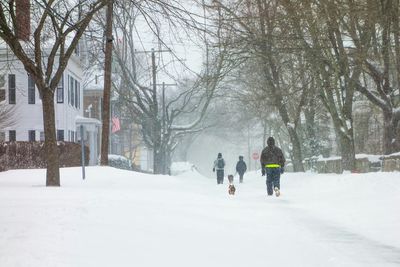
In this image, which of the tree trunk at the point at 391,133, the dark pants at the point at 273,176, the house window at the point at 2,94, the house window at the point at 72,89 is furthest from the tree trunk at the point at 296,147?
the dark pants at the point at 273,176

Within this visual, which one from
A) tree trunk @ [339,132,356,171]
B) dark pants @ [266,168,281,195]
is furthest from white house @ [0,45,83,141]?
dark pants @ [266,168,281,195]

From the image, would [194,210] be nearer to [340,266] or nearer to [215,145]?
[340,266]

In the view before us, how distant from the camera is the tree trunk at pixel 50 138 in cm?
1742

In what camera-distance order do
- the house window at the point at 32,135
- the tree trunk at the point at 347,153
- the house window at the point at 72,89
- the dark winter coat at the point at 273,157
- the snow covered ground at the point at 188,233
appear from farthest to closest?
the house window at the point at 72,89, the house window at the point at 32,135, the tree trunk at the point at 347,153, the dark winter coat at the point at 273,157, the snow covered ground at the point at 188,233

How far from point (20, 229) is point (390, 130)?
21.8 m

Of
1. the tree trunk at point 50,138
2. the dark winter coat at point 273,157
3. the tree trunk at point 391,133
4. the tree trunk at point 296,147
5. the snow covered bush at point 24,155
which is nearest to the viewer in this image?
the tree trunk at point 50,138

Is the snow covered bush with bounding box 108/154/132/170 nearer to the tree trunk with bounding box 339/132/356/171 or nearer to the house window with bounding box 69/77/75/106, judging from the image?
the house window with bounding box 69/77/75/106

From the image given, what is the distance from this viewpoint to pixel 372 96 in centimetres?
2709

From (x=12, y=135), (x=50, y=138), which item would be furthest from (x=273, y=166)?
(x=12, y=135)

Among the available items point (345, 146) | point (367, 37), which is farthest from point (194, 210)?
point (345, 146)

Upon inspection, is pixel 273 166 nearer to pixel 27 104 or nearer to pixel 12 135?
pixel 27 104

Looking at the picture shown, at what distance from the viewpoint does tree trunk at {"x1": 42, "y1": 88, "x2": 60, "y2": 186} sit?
17.4m

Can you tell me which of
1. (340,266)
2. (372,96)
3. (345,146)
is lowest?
(340,266)

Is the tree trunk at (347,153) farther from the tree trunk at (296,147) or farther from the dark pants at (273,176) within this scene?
the tree trunk at (296,147)
